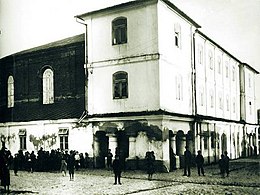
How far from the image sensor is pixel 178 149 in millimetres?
5531

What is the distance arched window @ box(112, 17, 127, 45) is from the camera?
563 centimetres

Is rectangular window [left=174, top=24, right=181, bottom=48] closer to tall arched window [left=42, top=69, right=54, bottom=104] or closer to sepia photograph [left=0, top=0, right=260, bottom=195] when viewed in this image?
sepia photograph [left=0, top=0, right=260, bottom=195]

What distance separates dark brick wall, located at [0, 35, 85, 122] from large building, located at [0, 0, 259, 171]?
→ 18 cm

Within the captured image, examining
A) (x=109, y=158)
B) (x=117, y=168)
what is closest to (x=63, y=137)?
(x=109, y=158)

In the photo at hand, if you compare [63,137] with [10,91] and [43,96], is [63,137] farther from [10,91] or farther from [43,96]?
[10,91]

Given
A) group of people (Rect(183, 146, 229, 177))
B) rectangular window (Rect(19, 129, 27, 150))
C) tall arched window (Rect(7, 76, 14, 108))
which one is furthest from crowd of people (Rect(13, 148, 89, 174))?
group of people (Rect(183, 146, 229, 177))

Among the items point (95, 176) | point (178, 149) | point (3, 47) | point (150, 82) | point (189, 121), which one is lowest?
point (95, 176)

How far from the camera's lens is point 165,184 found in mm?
5312

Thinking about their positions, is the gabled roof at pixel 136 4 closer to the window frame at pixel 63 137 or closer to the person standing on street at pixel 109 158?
the person standing on street at pixel 109 158

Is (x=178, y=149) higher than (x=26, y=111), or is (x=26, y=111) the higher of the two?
(x=26, y=111)

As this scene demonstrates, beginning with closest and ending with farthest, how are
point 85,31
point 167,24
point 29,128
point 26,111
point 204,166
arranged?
1. point 204,166
2. point 167,24
3. point 85,31
4. point 26,111
5. point 29,128

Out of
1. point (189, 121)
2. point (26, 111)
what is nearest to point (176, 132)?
point (189, 121)

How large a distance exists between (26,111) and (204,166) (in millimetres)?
2957

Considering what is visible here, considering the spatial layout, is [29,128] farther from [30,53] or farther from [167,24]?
[167,24]
